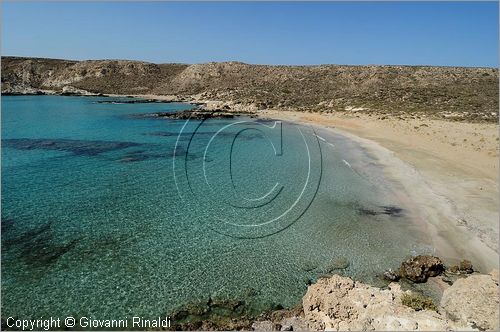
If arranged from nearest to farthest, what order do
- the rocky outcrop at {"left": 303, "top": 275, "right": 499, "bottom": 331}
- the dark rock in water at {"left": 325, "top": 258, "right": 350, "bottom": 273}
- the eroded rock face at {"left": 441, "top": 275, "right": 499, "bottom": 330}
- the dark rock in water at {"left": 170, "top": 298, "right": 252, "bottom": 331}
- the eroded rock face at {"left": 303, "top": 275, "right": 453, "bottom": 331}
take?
the eroded rock face at {"left": 303, "top": 275, "right": 453, "bottom": 331} → the rocky outcrop at {"left": 303, "top": 275, "right": 499, "bottom": 331} → the eroded rock face at {"left": 441, "top": 275, "right": 499, "bottom": 330} → the dark rock in water at {"left": 170, "top": 298, "right": 252, "bottom": 331} → the dark rock in water at {"left": 325, "top": 258, "right": 350, "bottom": 273}

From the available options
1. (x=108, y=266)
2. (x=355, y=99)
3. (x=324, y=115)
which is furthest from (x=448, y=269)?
(x=355, y=99)

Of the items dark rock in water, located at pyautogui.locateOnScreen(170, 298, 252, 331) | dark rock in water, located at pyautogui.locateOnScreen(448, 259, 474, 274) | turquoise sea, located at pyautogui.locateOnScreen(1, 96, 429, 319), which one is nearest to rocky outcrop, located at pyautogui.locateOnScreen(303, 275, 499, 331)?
turquoise sea, located at pyautogui.locateOnScreen(1, 96, 429, 319)

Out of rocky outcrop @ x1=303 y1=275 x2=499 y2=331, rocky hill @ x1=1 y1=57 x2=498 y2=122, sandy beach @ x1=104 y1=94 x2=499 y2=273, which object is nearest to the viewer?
rocky outcrop @ x1=303 y1=275 x2=499 y2=331

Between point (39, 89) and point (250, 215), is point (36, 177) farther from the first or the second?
point (39, 89)

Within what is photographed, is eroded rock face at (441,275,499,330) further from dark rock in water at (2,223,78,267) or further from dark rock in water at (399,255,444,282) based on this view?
dark rock in water at (2,223,78,267)

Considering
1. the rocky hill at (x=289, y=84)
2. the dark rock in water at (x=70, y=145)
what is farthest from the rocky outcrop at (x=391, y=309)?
the rocky hill at (x=289, y=84)
